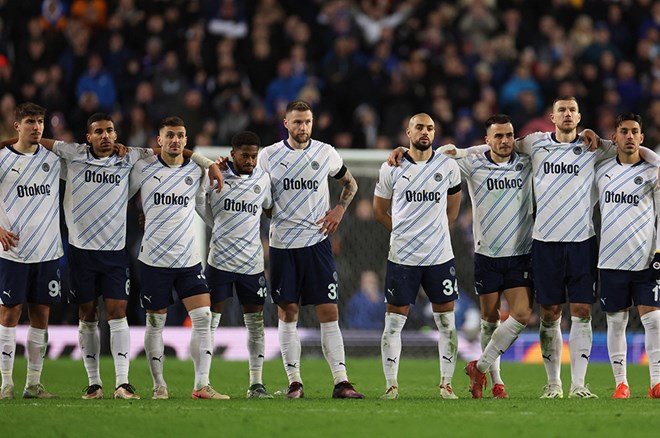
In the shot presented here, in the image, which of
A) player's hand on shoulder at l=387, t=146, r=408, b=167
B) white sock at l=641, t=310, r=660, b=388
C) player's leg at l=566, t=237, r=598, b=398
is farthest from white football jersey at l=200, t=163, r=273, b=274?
white sock at l=641, t=310, r=660, b=388

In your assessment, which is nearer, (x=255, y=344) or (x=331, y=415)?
(x=331, y=415)

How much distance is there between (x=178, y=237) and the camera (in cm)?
1284

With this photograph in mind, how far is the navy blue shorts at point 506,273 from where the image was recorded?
13.0 metres

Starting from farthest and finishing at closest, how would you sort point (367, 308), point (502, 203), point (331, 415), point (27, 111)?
point (367, 308)
point (502, 203)
point (27, 111)
point (331, 415)

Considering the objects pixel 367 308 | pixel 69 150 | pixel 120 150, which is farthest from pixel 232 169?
pixel 367 308

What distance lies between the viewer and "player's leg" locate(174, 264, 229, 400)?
1277cm

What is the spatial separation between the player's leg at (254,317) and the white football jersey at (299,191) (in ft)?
1.37

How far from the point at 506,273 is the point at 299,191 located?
2133 mm

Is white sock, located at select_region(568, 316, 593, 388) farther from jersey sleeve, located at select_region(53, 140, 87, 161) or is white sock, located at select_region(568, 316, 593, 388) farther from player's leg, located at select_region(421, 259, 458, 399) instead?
jersey sleeve, located at select_region(53, 140, 87, 161)

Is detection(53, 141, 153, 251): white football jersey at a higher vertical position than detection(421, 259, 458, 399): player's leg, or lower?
higher

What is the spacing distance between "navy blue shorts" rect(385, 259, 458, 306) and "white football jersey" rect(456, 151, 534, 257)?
0.54 meters

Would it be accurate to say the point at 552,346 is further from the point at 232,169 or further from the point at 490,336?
the point at 232,169

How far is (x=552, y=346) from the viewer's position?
12961 millimetres

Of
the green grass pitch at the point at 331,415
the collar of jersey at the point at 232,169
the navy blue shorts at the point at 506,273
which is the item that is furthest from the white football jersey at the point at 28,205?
the navy blue shorts at the point at 506,273
